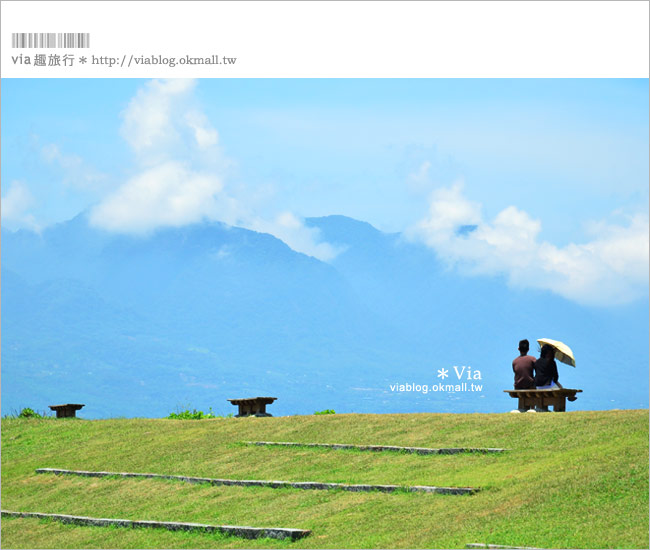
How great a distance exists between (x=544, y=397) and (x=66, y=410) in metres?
18.7

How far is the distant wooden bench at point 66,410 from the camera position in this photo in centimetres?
3719

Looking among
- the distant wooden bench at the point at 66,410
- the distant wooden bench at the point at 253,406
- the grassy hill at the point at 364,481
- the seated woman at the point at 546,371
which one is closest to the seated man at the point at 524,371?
the seated woman at the point at 546,371

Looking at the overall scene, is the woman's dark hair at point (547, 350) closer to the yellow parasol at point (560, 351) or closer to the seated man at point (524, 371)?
the yellow parasol at point (560, 351)

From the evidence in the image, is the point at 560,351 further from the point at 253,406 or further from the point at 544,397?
the point at 253,406

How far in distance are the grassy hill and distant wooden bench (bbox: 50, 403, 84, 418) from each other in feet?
16.5

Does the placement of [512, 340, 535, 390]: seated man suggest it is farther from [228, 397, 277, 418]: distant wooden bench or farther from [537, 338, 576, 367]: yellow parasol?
[228, 397, 277, 418]: distant wooden bench

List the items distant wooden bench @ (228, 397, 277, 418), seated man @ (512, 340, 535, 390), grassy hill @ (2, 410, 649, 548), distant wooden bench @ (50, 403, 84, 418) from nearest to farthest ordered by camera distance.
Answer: grassy hill @ (2, 410, 649, 548)
seated man @ (512, 340, 535, 390)
distant wooden bench @ (228, 397, 277, 418)
distant wooden bench @ (50, 403, 84, 418)

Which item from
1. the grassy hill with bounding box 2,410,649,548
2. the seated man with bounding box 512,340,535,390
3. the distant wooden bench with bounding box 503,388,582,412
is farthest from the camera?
the seated man with bounding box 512,340,535,390

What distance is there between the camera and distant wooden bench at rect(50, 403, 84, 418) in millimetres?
37188

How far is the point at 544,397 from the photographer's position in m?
26.5

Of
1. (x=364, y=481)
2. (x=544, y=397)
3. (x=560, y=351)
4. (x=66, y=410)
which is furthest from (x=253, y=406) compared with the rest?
(x=364, y=481)

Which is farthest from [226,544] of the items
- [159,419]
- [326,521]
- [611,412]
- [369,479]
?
[159,419]

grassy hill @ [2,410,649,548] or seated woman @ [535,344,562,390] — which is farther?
seated woman @ [535,344,562,390]

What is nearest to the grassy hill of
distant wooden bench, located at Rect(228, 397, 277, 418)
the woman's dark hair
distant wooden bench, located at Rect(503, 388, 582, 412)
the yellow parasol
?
distant wooden bench, located at Rect(503, 388, 582, 412)
